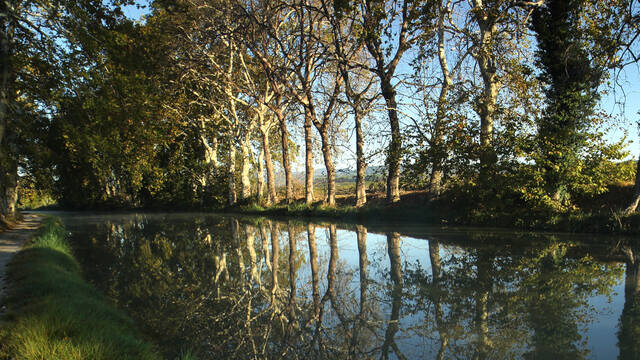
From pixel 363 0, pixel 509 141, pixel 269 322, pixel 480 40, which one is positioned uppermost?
pixel 363 0

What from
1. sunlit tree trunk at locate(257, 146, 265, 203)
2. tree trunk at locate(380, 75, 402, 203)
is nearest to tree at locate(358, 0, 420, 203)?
tree trunk at locate(380, 75, 402, 203)

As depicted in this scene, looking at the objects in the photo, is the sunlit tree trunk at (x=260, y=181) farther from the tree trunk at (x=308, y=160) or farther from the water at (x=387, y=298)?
the water at (x=387, y=298)

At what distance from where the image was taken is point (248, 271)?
7.93 metres

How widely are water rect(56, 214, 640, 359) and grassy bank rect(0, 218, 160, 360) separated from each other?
470mm

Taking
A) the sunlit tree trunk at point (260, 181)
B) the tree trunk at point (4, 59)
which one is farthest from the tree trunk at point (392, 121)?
the tree trunk at point (4, 59)

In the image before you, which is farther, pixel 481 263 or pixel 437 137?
pixel 437 137

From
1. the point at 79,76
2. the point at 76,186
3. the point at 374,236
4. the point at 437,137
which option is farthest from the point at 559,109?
the point at 76,186

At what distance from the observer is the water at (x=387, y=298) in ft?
13.4

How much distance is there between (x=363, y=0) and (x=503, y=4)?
20.4ft

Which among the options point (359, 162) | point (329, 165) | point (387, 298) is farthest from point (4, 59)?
point (329, 165)

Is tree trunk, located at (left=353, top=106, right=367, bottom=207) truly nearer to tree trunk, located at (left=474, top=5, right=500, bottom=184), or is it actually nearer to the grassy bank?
tree trunk, located at (left=474, top=5, right=500, bottom=184)

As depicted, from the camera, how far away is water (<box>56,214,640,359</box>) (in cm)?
409

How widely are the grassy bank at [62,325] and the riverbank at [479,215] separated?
13.3 m

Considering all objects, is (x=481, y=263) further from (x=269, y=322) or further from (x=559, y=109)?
(x=559, y=109)
